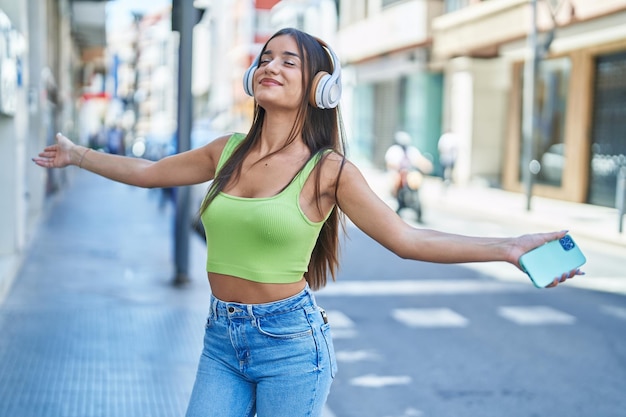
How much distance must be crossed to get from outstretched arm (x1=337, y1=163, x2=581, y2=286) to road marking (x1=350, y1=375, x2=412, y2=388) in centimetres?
354

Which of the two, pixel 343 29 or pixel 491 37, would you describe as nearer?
pixel 491 37

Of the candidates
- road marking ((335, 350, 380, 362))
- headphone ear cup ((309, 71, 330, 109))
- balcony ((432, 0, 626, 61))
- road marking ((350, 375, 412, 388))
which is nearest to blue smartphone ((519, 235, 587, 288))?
headphone ear cup ((309, 71, 330, 109))

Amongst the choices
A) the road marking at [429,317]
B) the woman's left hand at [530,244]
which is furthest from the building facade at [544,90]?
the woman's left hand at [530,244]

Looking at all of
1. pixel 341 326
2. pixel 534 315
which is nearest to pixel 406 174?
pixel 534 315

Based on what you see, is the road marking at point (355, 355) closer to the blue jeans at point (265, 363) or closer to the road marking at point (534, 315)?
the road marking at point (534, 315)

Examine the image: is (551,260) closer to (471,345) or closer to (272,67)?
(272,67)

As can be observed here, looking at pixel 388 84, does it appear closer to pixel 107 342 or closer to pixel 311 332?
pixel 107 342

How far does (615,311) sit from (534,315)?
2.91 ft

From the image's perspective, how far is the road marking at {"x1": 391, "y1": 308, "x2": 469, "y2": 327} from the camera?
26.7 ft

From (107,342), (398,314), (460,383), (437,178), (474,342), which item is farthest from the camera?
(437,178)

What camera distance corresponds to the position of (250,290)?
2.73 m

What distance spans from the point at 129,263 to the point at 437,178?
21.9 m

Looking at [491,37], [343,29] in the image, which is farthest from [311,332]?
[343,29]

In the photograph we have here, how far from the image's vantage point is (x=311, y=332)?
274 centimetres
